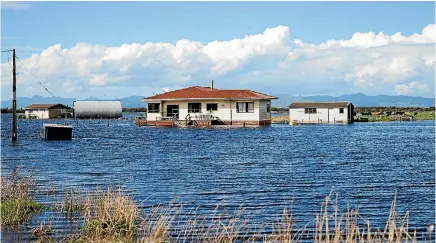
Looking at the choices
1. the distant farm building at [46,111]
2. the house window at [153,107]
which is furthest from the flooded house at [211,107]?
the distant farm building at [46,111]

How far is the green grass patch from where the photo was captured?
12.3 meters

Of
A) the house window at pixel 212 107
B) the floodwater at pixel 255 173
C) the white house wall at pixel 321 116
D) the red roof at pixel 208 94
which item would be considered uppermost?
the red roof at pixel 208 94

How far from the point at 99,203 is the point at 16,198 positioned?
237cm

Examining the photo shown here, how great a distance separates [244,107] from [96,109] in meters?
37.9

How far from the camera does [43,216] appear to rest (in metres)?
13.2

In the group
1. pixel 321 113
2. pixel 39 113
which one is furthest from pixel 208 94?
pixel 39 113

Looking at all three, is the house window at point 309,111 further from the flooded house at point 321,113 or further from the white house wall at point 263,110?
the white house wall at point 263,110

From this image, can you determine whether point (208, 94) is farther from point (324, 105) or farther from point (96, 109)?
point (96, 109)

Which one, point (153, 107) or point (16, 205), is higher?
point (153, 107)

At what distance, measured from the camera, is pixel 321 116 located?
70750 mm

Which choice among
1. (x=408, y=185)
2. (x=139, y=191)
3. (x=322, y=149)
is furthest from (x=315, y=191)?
(x=322, y=149)

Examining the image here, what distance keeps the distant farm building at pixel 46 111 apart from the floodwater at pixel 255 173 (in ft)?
203

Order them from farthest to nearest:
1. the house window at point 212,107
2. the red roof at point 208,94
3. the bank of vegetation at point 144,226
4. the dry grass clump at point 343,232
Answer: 1. the house window at point 212,107
2. the red roof at point 208,94
3. the bank of vegetation at point 144,226
4. the dry grass clump at point 343,232

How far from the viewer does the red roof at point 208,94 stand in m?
58.0
